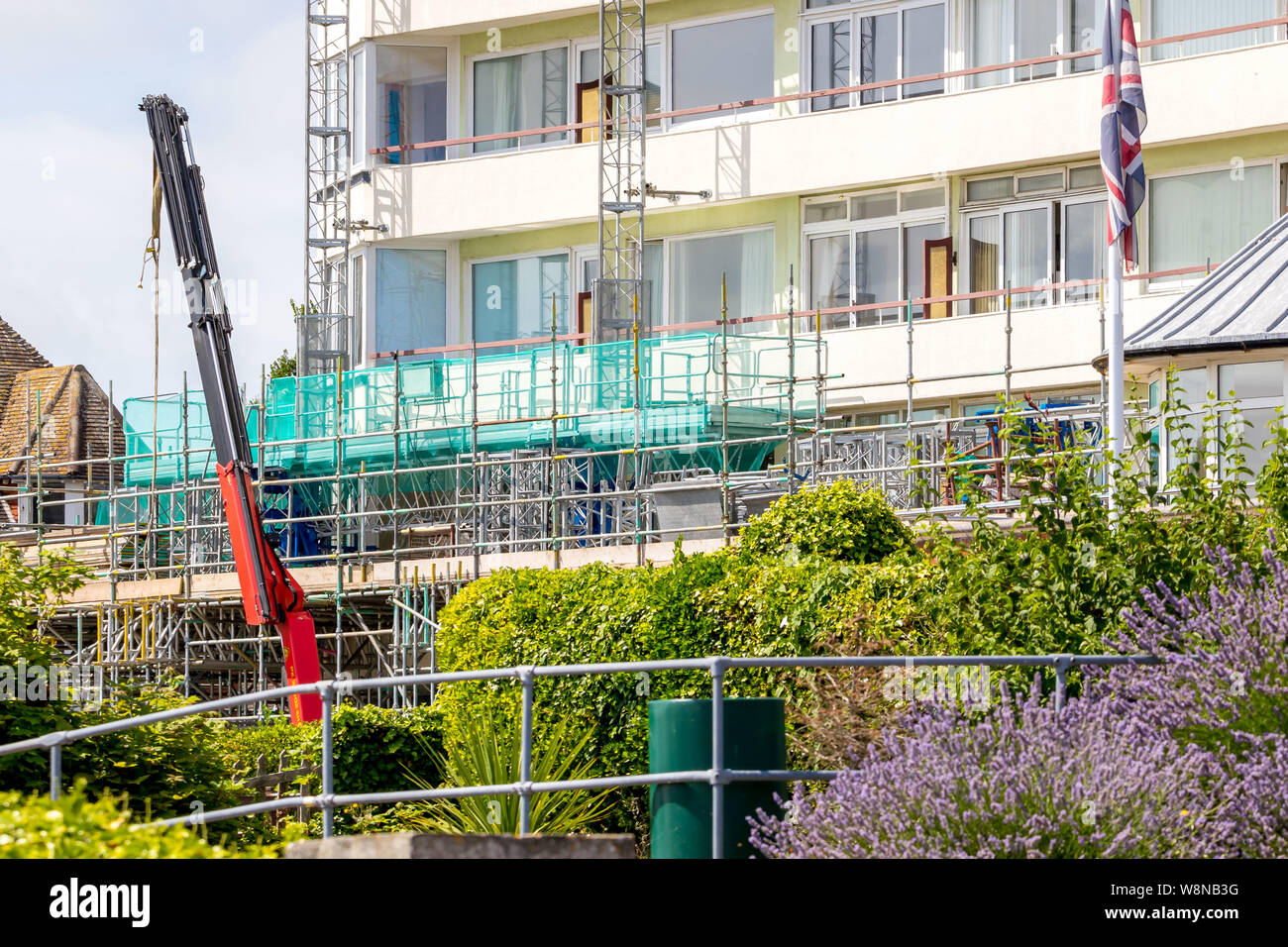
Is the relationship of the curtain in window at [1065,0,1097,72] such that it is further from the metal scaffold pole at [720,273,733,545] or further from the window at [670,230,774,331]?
the metal scaffold pole at [720,273,733,545]

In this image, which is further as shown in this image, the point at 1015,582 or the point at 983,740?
the point at 1015,582

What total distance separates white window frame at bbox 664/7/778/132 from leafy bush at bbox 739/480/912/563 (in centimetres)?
1536

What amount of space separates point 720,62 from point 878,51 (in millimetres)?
2717

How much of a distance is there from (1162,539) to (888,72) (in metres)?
19.9

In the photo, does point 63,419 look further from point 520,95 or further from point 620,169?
point 620,169

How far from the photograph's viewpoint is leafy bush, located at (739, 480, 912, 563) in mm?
17859

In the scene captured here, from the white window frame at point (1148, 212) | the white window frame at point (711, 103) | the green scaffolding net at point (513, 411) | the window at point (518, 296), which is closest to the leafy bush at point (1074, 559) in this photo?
the green scaffolding net at point (513, 411)

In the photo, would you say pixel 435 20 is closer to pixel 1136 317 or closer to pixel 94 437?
pixel 1136 317

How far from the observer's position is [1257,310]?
20312 mm

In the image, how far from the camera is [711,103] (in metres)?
33.7

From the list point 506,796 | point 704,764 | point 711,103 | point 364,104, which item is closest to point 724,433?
point 711,103

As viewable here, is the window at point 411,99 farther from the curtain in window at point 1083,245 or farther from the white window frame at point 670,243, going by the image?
the curtain in window at point 1083,245

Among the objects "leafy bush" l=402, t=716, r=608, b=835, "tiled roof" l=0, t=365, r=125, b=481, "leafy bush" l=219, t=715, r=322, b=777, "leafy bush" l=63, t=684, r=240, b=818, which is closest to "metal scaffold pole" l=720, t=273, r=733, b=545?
"leafy bush" l=219, t=715, r=322, b=777
